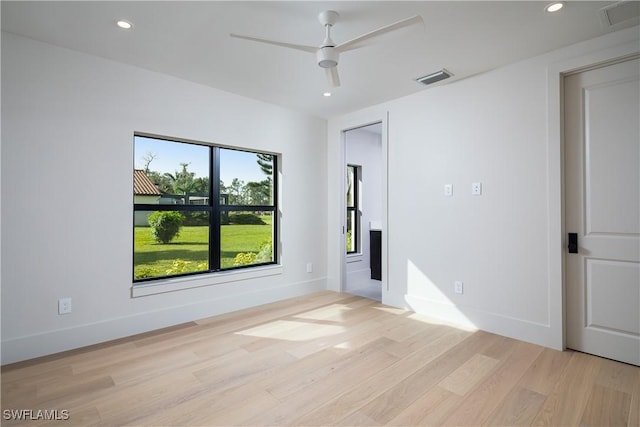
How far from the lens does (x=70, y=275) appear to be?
9.08ft

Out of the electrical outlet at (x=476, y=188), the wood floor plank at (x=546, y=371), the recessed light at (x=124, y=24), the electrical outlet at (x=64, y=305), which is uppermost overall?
the recessed light at (x=124, y=24)

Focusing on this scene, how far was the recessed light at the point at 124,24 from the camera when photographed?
2.36 metres

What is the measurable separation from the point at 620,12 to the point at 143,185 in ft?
13.8

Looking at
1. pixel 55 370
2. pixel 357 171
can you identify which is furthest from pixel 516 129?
pixel 55 370

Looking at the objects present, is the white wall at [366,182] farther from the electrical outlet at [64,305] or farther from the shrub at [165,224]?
the electrical outlet at [64,305]

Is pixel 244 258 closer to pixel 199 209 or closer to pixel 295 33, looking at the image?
pixel 199 209

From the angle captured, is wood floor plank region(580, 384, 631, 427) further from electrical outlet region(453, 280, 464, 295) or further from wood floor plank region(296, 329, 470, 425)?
electrical outlet region(453, 280, 464, 295)

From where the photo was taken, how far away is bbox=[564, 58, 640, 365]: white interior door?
98.1 inches

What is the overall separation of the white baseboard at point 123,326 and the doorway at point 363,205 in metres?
1.96

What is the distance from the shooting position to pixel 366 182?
6.05m

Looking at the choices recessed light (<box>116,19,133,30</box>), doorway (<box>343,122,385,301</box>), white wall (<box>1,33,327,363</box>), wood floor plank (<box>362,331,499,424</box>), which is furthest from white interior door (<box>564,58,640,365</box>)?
recessed light (<box>116,19,133,30</box>)

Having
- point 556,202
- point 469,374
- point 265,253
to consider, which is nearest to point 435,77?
point 556,202
